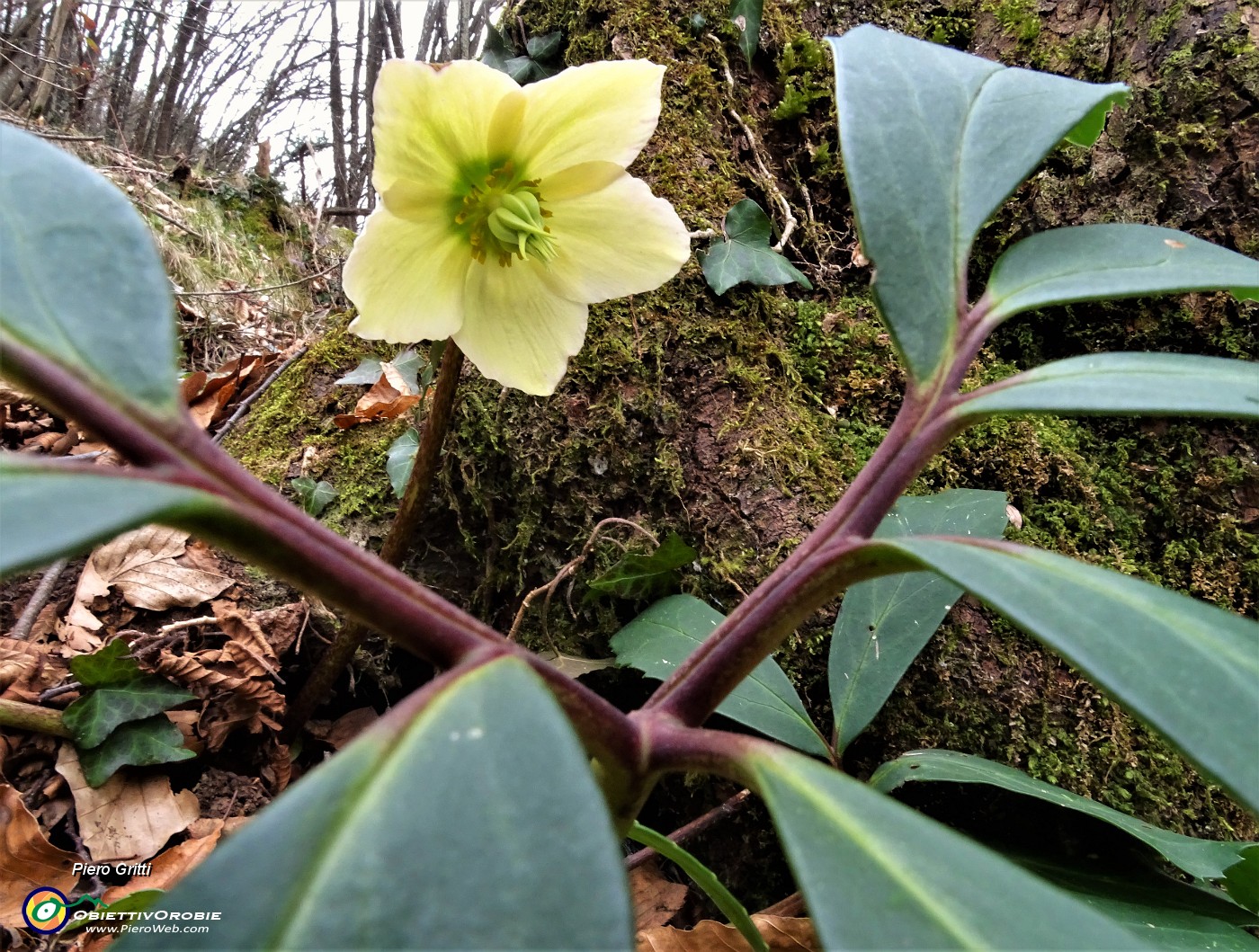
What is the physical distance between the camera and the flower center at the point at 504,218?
0.73 m

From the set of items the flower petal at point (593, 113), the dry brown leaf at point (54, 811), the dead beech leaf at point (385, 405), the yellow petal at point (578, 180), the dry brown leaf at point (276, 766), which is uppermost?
the flower petal at point (593, 113)

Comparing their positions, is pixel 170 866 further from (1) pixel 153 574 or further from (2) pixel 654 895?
(2) pixel 654 895

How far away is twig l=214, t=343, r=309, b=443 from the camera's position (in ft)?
4.50

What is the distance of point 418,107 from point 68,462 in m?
0.44

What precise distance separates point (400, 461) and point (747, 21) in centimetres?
→ 96

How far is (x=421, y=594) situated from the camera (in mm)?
380

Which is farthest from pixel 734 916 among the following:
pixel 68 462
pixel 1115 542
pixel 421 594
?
pixel 1115 542

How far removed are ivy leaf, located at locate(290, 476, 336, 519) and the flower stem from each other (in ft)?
0.93

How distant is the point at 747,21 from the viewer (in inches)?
49.5

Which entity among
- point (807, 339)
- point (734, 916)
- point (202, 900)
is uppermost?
point (807, 339)

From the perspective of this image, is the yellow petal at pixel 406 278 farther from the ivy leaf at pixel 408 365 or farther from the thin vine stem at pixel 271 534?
the ivy leaf at pixel 408 365

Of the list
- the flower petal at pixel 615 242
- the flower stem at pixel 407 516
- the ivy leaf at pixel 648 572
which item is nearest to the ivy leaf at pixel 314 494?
the flower stem at pixel 407 516

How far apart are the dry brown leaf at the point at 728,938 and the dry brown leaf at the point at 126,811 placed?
58 cm

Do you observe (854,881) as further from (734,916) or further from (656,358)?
(656,358)
